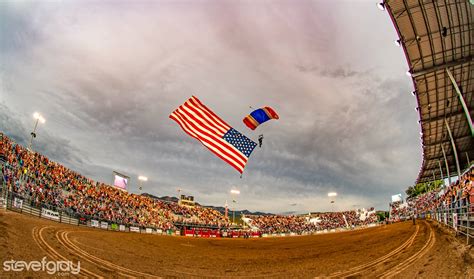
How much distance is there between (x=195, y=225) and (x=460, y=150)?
48735 mm

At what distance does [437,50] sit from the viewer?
16.7 meters

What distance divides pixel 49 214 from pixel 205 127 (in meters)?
26.2

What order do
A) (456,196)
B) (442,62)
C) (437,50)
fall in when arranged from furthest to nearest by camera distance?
(442,62), (437,50), (456,196)

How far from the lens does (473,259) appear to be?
8258 millimetres

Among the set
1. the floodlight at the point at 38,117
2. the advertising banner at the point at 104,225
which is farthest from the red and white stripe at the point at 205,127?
the floodlight at the point at 38,117

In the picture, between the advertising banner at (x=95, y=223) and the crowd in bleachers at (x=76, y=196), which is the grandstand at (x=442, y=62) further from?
the advertising banner at (x=95, y=223)

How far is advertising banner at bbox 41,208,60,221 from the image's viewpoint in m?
26.5

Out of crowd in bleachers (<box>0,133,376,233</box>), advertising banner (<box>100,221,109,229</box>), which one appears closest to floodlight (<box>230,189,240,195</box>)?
crowd in bleachers (<box>0,133,376,233</box>)

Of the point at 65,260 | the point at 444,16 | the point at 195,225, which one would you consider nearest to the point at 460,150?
the point at 444,16

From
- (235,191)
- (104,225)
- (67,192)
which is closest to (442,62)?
(104,225)

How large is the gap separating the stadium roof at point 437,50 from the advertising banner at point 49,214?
1374 inches

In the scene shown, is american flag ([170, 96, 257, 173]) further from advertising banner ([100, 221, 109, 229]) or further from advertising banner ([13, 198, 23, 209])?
advertising banner ([100, 221, 109, 229])

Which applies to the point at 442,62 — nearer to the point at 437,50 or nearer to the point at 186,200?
the point at 437,50

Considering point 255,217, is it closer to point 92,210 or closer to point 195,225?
point 195,225
